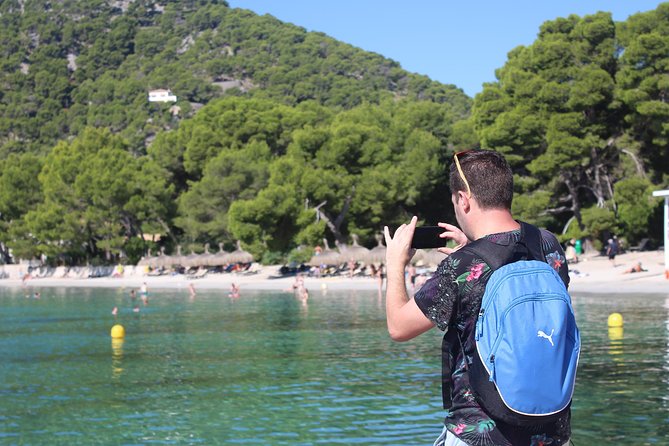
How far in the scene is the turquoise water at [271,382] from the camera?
1210 centimetres

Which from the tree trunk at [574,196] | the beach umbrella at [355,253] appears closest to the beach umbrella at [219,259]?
the beach umbrella at [355,253]

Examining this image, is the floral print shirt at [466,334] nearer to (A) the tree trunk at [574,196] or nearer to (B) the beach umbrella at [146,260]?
(A) the tree trunk at [574,196]

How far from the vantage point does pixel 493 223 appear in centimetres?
353

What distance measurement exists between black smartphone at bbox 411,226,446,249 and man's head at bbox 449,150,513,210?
0.76 ft

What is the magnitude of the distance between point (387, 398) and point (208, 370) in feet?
16.9

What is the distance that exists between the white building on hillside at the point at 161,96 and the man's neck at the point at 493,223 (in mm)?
156345

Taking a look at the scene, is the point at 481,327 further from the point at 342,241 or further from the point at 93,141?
the point at 93,141

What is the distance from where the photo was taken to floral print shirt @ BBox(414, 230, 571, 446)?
336 cm

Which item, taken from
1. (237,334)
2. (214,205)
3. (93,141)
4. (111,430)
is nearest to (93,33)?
(93,141)

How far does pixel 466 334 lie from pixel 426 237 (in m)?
0.43

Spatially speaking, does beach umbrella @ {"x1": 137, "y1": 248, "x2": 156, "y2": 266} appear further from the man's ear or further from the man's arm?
the man's ear

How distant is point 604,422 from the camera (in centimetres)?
1196

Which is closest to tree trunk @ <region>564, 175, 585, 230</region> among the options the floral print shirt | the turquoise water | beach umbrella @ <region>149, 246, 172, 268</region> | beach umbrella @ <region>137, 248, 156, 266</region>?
the turquoise water

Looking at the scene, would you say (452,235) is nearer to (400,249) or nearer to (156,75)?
(400,249)
